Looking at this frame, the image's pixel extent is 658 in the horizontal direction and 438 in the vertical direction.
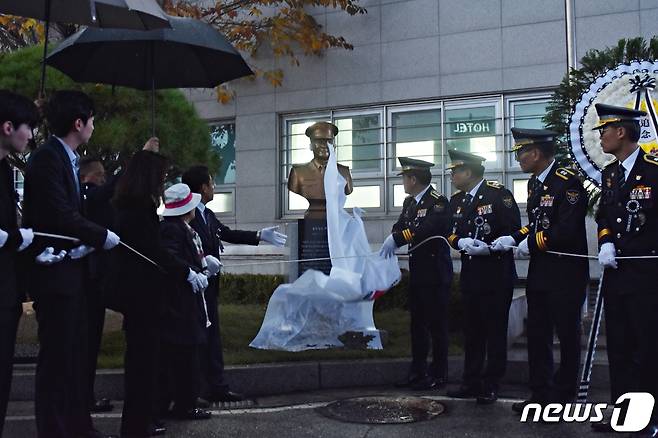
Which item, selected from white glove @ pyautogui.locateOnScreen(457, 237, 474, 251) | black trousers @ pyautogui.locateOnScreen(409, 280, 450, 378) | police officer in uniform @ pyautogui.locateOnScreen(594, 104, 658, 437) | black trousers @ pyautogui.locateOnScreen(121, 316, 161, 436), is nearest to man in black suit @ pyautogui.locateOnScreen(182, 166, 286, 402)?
black trousers @ pyautogui.locateOnScreen(121, 316, 161, 436)

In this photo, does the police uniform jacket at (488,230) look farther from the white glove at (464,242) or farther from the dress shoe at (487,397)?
the dress shoe at (487,397)

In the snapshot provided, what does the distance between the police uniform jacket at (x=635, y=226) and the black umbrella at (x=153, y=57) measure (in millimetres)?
3473

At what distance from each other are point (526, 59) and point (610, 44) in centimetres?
130

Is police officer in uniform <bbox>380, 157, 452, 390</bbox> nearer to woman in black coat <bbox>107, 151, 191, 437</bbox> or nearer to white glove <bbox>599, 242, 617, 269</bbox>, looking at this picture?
white glove <bbox>599, 242, 617, 269</bbox>

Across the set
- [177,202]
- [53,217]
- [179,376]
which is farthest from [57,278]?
[179,376]

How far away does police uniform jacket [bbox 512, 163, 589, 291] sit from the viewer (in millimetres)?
4840

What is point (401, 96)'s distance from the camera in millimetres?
12141

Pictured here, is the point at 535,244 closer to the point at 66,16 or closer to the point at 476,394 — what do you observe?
the point at 476,394

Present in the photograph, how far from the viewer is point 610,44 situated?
1052 centimetres

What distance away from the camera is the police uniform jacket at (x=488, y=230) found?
17.5 feet

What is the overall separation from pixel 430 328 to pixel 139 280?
8.93 feet

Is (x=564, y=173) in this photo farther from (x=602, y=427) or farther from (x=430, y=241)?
(x=602, y=427)

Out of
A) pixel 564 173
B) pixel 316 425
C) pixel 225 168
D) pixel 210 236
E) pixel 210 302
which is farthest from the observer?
pixel 225 168

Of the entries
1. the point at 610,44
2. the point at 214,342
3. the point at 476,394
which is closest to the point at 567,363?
the point at 476,394
